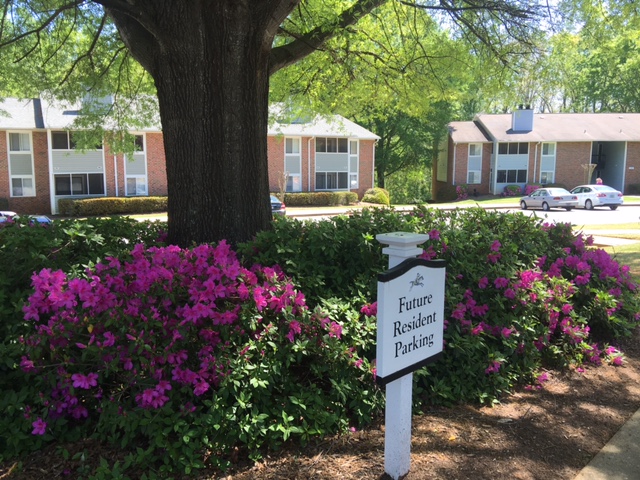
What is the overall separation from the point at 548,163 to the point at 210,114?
47.7 m

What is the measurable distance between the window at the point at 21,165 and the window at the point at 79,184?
1418 millimetres

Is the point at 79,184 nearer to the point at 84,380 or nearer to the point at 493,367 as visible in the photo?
the point at 84,380

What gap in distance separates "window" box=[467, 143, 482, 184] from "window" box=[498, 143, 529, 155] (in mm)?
1741

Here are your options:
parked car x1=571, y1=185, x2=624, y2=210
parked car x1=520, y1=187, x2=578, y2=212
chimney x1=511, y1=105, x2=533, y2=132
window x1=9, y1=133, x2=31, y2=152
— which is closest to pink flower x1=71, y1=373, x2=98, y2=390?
window x1=9, y1=133, x2=31, y2=152

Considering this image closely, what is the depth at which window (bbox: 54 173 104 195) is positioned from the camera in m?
32.0

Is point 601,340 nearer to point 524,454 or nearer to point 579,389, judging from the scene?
point 579,389

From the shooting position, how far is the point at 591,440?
3.66 metres

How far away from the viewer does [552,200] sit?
117 feet

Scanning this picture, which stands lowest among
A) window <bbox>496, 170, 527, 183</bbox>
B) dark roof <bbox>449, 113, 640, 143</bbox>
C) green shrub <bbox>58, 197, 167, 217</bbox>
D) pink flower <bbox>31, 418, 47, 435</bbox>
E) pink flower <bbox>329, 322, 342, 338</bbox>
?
green shrub <bbox>58, 197, 167, 217</bbox>

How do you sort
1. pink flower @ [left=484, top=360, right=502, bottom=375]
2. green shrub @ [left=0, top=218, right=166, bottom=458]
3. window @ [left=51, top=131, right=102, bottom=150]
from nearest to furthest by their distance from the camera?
1. green shrub @ [left=0, top=218, right=166, bottom=458]
2. pink flower @ [left=484, top=360, right=502, bottom=375]
3. window @ [left=51, top=131, right=102, bottom=150]

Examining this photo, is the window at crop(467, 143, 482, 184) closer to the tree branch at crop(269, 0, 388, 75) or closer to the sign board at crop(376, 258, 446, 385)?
the tree branch at crop(269, 0, 388, 75)

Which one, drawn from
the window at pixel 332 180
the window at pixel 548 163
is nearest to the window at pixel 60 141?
the window at pixel 332 180

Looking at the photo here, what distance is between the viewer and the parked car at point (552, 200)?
35.4 metres

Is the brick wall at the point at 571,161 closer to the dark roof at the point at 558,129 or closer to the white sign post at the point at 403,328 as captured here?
the dark roof at the point at 558,129
